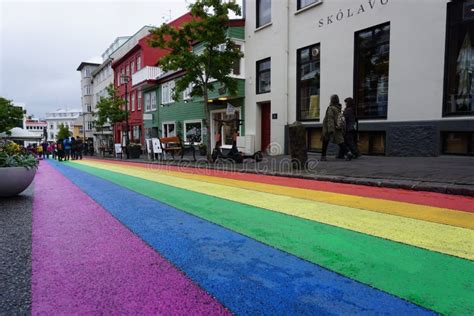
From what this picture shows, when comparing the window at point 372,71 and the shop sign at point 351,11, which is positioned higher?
the shop sign at point 351,11

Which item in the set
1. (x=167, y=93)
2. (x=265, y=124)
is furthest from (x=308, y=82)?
(x=167, y=93)

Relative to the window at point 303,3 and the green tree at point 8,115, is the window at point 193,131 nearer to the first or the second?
the window at point 303,3

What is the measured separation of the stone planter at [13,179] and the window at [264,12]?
14.4 metres

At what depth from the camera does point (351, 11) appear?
12719 mm

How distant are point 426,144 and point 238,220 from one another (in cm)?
874

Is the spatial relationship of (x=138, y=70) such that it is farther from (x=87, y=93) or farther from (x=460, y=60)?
(x=87, y=93)

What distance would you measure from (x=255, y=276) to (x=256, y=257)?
375mm

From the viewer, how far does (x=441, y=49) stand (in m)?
10.1

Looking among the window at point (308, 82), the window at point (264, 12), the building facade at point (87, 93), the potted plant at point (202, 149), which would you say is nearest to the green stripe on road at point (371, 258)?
the window at point (308, 82)

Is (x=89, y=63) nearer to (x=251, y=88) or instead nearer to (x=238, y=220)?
(x=251, y=88)

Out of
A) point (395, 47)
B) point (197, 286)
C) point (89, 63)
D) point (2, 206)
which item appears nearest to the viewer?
point (197, 286)

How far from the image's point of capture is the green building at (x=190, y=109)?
60.7 feet

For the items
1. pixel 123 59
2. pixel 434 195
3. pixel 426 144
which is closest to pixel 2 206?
pixel 434 195

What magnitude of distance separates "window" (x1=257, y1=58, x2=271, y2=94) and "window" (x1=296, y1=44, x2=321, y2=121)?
2160mm
